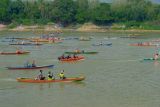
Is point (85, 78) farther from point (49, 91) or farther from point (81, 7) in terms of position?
point (81, 7)

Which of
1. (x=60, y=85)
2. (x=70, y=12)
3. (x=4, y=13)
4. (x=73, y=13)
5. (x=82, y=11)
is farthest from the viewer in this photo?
(x=82, y=11)

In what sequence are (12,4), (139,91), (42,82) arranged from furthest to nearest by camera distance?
(12,4) → (42,82) → (139,91)

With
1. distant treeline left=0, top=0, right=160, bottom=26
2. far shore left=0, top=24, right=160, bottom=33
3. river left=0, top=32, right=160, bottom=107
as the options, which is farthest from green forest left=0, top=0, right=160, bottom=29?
river left=0, top=32, right=160, bottom=107

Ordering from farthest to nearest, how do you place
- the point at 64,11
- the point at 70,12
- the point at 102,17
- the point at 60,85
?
the point at 70,12 → the point at 64,11 → the point at 102,17 → the point at 60,85

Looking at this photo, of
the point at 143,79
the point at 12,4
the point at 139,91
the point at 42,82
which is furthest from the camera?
the point at 12,4

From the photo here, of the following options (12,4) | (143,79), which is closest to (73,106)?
(143,79)

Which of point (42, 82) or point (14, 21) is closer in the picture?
point (42, 82)

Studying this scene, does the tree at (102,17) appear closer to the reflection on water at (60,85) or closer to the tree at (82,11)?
the tree at (82,11)

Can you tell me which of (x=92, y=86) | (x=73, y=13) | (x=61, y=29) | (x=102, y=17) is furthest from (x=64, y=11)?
(x=92, y=86)

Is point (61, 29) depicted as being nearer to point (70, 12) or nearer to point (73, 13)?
point (70, 12)

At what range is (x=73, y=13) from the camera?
120 m

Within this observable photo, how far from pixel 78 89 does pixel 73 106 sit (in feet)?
15.6

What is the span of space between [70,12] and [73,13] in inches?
54.0

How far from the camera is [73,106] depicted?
28.5 m
